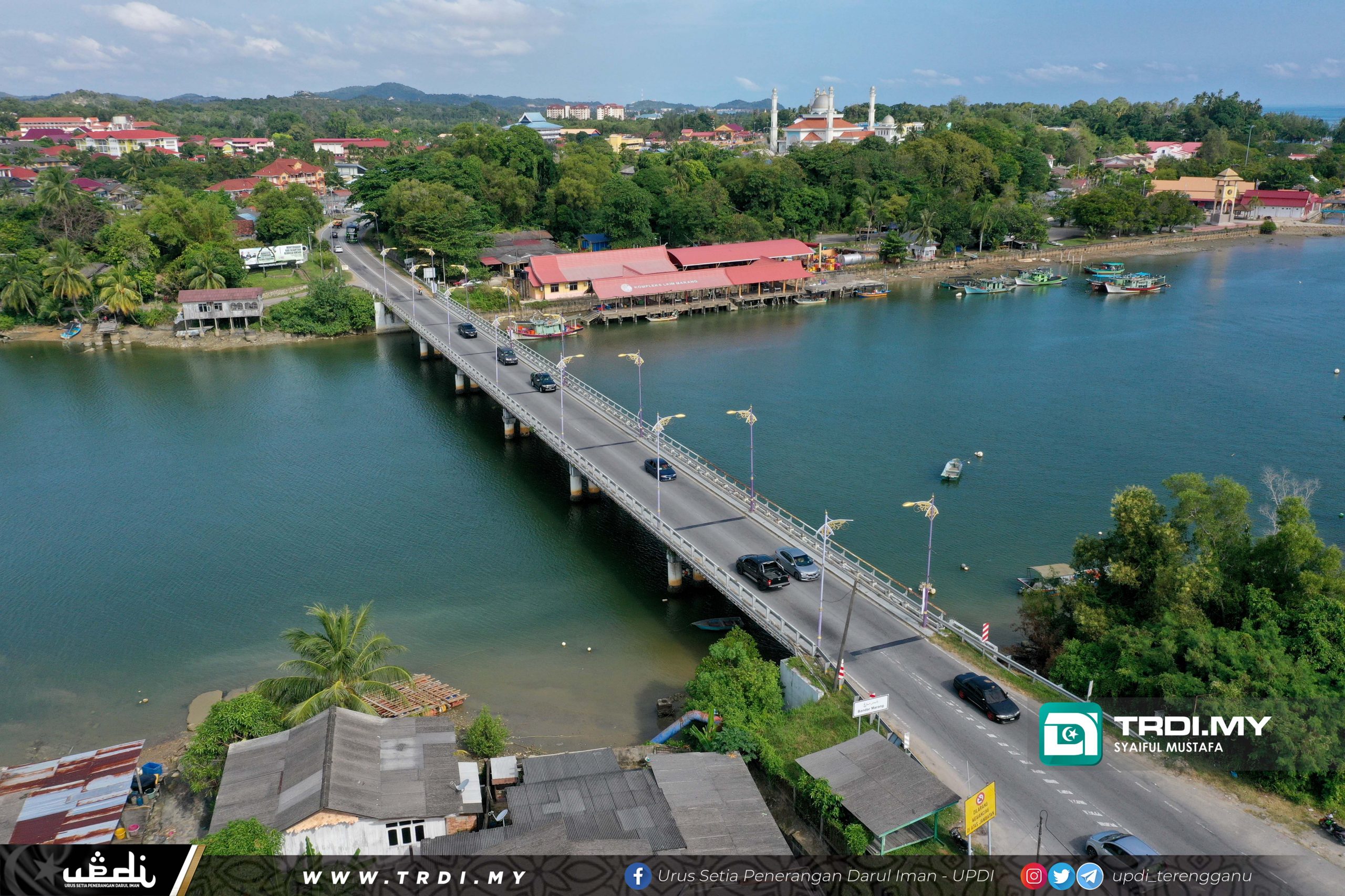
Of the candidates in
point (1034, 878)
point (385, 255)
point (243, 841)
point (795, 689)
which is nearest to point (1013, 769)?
point (1034, 878)

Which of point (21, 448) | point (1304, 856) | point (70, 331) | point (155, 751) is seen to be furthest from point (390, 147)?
point (1304, 856)

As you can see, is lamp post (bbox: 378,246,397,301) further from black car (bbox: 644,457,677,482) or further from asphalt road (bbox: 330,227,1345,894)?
asphalt road (bbox: 330,227,1345,894)

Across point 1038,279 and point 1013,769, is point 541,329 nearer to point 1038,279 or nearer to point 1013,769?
point 1038,279

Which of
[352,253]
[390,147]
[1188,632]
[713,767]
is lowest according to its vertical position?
[713,767]

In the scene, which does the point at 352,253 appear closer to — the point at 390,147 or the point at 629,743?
the point at 629,743

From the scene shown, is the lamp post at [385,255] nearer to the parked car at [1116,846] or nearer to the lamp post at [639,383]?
the lamp post at [639,383]

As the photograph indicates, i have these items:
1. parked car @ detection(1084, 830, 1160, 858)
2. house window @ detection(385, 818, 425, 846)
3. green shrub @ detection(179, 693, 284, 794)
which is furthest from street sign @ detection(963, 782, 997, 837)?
green shrub @ detection(179, 693, 284, 794)
